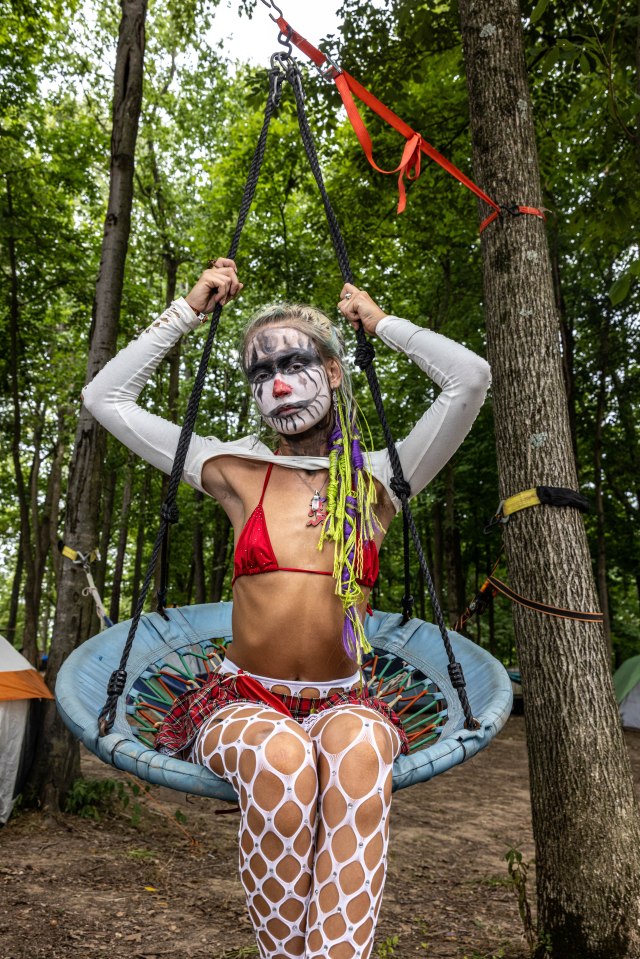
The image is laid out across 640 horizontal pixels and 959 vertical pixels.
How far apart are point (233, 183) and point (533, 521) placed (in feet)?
28.3

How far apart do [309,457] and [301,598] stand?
0.43 meters

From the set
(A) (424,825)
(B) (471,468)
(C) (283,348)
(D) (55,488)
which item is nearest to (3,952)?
(C) (283,348)

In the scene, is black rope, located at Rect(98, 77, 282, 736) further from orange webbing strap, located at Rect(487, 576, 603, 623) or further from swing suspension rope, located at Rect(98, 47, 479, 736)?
orange webbing strap, located at Rect(487, 576, 603, 623)

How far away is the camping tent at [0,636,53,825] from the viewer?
4.18 metres

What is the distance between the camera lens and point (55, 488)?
1164cm

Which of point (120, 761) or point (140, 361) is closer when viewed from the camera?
point (120, 761)

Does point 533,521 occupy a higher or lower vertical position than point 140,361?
lower

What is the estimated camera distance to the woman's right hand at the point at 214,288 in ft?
7.31

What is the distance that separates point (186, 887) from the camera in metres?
3.64

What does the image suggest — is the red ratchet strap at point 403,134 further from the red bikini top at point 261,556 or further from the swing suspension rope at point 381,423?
the red bikini top at point 261,556

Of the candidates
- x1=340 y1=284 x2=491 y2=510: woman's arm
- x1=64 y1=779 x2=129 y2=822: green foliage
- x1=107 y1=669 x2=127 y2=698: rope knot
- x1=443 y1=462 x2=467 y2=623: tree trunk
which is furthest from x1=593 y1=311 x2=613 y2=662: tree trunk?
x1=107 y1=669 x2=127 y2=698: rope knot

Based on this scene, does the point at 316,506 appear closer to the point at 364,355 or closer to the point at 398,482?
the point at 398,482

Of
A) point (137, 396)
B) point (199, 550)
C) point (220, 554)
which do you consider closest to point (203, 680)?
point (137, 396)

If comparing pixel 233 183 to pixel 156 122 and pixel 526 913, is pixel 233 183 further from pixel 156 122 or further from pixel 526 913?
pixel 526 913
